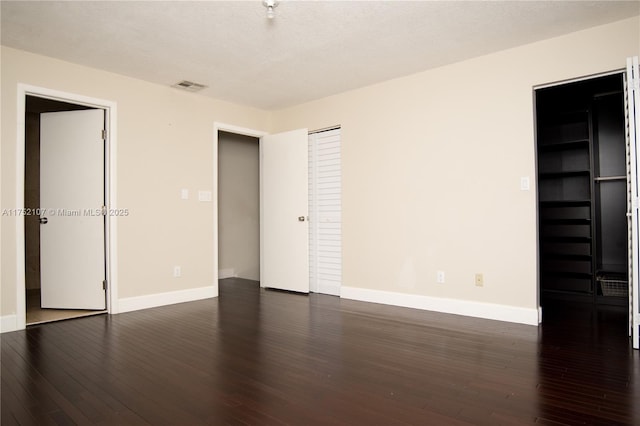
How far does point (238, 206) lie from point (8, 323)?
11.6ft

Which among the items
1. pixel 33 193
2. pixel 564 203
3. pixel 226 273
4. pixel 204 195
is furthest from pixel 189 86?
pixel 564 203

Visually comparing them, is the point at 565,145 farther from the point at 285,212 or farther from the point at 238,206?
the point at 238,206

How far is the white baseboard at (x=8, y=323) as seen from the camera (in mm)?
3340

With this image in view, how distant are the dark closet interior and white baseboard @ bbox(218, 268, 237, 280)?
4.40 meters

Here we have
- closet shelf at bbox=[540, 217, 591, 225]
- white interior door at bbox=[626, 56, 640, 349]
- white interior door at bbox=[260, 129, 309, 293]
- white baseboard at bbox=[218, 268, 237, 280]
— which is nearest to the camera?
white interior door at bbox=[626, 56, 640, 349]

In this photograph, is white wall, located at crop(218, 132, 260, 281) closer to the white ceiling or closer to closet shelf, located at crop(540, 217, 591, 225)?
the white ceiling

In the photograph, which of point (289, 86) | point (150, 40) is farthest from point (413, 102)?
point (150, 40)

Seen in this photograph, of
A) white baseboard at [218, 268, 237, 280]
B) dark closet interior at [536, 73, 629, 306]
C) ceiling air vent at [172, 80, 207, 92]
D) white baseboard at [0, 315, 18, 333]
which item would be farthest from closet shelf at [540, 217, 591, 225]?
white baseboard at [0, 315, 18, 333]

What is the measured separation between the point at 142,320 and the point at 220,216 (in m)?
2.66

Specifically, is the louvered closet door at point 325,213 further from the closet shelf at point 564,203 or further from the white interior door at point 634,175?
the white interior door at point 634,175

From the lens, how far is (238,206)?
647cm

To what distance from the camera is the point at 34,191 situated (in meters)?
5.42

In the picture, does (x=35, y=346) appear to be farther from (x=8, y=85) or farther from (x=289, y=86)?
(x=289, y=86)

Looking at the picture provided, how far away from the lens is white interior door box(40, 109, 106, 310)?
4.06 meters
